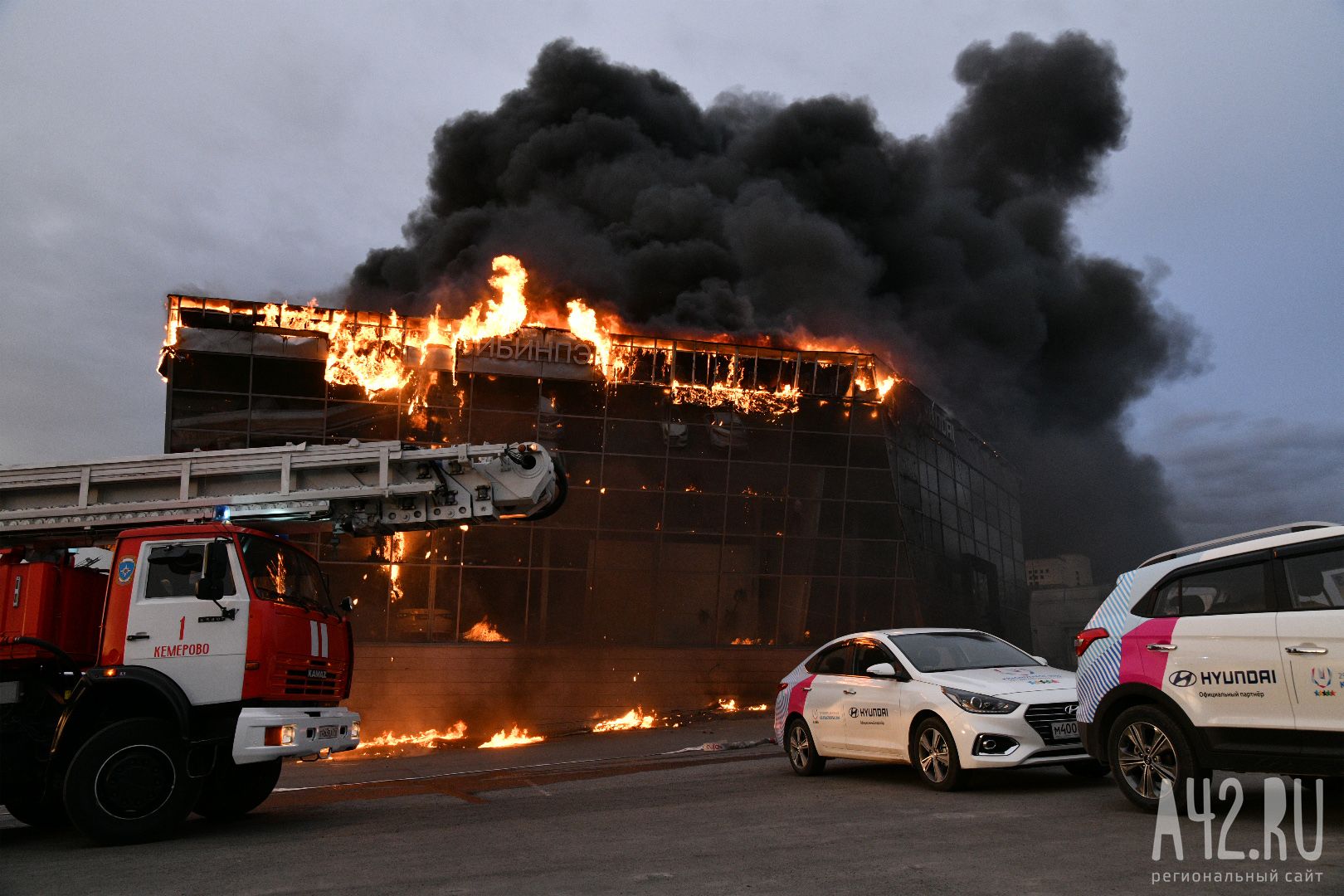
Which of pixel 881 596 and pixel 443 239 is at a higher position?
pixel 443 239

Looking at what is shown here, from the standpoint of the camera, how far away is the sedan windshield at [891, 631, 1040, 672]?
28.5ft

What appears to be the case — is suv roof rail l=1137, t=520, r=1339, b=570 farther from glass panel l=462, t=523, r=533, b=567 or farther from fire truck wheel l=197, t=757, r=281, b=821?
glass panel l=462, t=523, r=533, b=567

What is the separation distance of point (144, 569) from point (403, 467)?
81.3 inches

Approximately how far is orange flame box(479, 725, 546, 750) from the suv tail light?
15.3 metres

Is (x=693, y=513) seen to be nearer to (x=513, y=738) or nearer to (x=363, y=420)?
(x=513, y=738)

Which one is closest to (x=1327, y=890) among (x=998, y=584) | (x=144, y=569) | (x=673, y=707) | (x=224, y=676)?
(x=224, y=676)

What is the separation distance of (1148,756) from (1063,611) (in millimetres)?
46426

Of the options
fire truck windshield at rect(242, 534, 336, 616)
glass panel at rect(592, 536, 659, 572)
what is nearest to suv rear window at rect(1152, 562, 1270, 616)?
fire truck windshield at rect(242, 534, 336, 616)

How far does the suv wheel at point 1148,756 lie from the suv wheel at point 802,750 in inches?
135

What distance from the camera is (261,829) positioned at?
25.8 feet

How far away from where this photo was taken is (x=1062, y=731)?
768 centimetres

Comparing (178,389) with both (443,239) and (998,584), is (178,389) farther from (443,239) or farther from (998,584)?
(998,584)

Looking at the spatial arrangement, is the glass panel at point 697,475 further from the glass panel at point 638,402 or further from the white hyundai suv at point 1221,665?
the white hyundai suv at point 1221,665

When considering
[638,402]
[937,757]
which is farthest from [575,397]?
[937,757]
